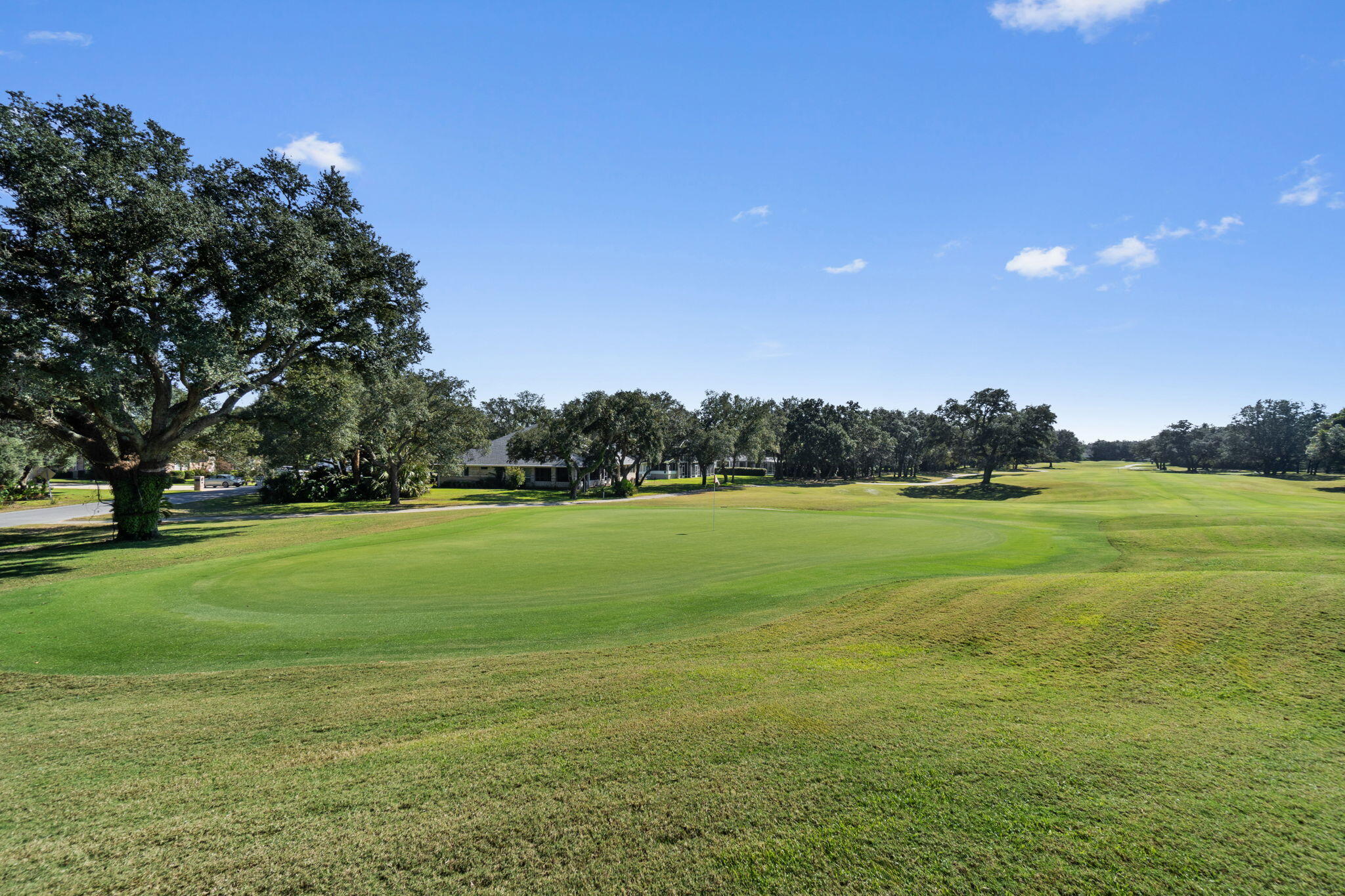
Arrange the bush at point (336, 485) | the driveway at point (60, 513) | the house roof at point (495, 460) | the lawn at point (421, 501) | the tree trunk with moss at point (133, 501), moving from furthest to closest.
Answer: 1. the house roof at point (495, 460)
2. the bush at point (336, 485)
3. the lawn at point (421, 501)
4. the driveway at point (60, 513)
5. the tree trunk with moss at point (133, 501)

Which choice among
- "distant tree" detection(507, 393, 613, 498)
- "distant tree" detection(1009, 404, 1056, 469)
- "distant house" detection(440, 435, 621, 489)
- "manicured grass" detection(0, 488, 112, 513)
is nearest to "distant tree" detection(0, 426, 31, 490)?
"manicured grass" detection(0, 488, 112, 513)

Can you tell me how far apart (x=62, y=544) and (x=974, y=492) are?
2989 inches

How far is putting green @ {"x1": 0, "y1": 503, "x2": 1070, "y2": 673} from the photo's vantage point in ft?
31.4

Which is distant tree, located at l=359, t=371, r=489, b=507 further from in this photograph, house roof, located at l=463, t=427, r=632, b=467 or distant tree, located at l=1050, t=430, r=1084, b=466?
distant tree, located at l=1050, t=430, r=1084, b=466

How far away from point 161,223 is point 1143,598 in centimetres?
2898

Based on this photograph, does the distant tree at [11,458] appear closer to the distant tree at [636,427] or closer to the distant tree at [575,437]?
the distant tree at [575,437]

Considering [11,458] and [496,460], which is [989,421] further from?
[11,458]

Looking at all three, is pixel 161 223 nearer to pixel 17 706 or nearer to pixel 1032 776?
pixel 17 706

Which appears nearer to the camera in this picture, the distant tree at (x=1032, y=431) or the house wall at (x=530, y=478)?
the distant tree at (x=1032, y=431)

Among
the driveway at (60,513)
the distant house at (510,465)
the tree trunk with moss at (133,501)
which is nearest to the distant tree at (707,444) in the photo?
the distant house at (510,465)

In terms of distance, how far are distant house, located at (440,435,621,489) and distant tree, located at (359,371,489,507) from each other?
1811 centimetres

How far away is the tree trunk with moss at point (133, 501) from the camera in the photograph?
2325 cm

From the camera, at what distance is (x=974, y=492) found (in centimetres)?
6719

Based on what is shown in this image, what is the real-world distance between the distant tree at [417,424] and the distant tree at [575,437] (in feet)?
22.3
